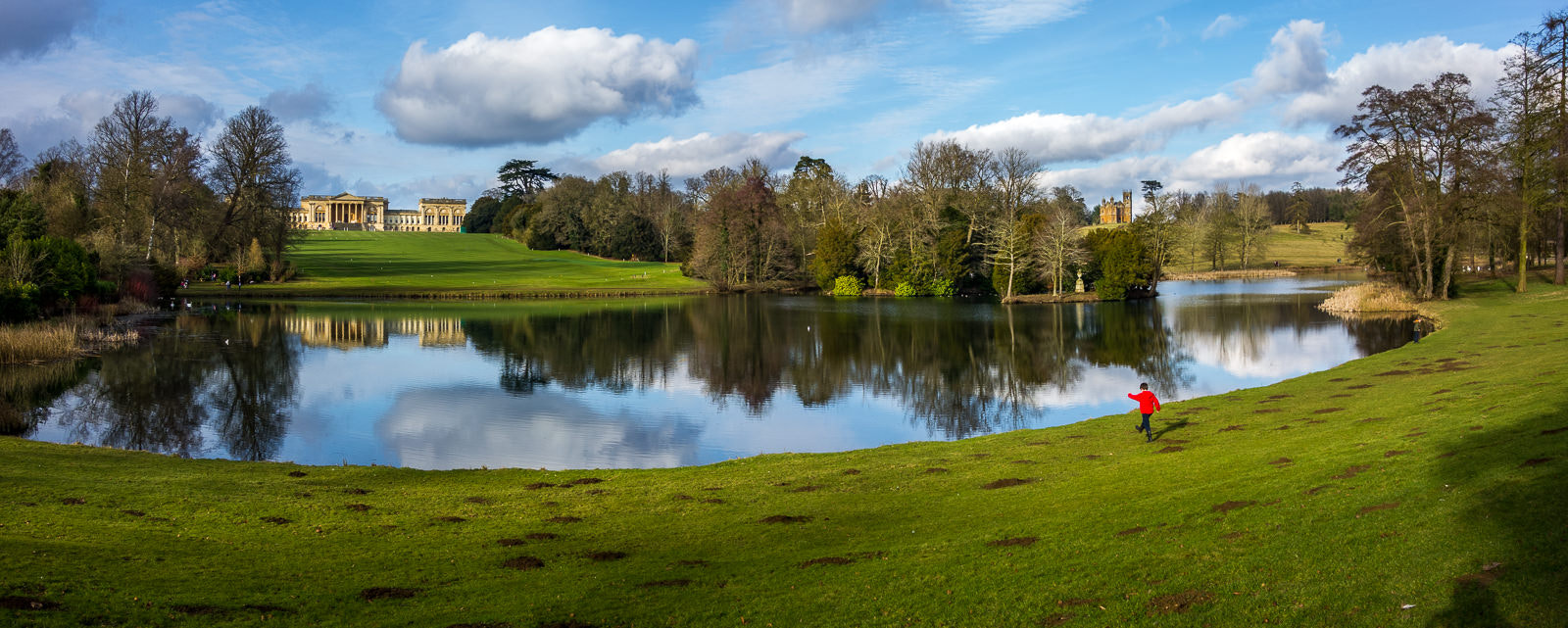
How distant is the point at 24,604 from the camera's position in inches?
248

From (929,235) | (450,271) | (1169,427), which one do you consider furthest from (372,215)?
(1169,427)

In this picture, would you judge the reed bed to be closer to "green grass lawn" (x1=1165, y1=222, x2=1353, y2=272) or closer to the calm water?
the calm water

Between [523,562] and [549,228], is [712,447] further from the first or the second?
[549,228]

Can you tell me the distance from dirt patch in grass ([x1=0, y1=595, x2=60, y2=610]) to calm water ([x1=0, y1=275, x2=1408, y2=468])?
1103cm

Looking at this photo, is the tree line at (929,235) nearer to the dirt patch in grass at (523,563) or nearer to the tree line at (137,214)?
the tree line at (137,214)

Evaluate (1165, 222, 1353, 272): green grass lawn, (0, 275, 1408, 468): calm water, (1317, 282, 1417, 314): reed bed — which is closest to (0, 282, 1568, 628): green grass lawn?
(0, 275, 1408, 468): calm water

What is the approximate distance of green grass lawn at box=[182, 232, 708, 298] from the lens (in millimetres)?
69688

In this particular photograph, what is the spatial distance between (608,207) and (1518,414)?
103896 millimetres

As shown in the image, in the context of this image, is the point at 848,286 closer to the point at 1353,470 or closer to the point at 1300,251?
the point at 1353,470

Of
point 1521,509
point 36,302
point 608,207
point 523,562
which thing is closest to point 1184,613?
point 1521,509

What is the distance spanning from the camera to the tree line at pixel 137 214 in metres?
34.8

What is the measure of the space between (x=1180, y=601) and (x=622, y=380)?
23461 mm

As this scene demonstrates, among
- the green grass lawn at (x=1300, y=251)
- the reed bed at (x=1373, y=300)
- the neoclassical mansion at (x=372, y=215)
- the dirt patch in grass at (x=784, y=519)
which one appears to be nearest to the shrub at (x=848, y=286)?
the reed bed at (x=1373, y=300)

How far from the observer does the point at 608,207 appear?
109125 mm
